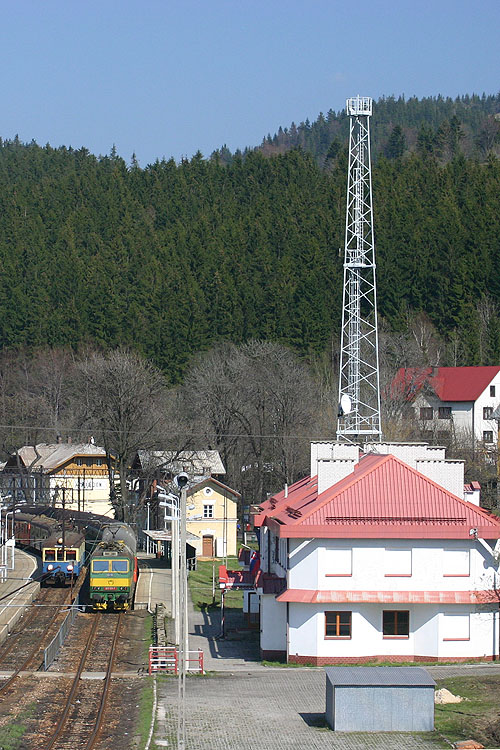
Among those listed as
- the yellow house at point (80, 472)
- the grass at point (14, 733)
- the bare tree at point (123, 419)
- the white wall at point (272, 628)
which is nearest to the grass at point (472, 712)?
the white wall at point (272, 628)

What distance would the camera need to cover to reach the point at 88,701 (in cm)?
2669

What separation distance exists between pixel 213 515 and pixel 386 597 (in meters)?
37.0

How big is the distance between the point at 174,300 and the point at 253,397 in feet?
94.4

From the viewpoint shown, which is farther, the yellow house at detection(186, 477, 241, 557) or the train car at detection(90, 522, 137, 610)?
the yellow house at detection(186, 477, 241, 557)

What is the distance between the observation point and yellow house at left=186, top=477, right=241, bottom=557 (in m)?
67.2

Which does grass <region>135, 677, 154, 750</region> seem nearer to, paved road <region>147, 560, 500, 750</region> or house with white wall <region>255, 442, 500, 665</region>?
paved road <region>147, 560, 500, 750</region>

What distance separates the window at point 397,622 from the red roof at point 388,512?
235 centimetres

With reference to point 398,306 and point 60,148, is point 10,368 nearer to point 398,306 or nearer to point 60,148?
point 398,306

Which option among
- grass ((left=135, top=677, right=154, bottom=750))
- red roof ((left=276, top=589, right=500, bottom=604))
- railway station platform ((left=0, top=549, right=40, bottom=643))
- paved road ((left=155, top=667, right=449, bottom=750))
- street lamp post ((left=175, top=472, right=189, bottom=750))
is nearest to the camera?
street lamp post ((left=175, top=472, right=189, bottom=750))

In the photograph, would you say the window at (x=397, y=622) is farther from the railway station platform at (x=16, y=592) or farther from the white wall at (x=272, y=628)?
the railway station platform at (x=16, y=592)

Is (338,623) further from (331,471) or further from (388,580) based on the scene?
(331,471)

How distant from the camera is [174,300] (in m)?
110

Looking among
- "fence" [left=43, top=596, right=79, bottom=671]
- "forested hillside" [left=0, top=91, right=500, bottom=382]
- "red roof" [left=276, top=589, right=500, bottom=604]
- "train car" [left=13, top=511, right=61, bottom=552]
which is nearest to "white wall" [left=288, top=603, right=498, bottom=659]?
"red roof" [left=276, top=589, right=500, bottom=604]

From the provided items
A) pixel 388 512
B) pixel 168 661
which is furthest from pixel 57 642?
pixel 388 512
